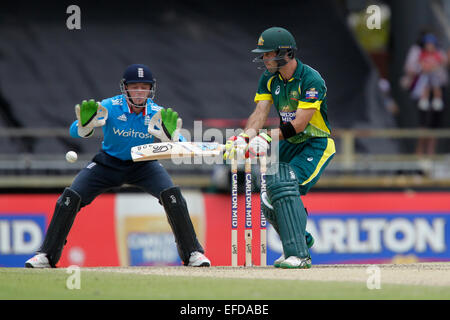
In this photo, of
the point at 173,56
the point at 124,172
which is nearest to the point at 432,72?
the point at 173,56

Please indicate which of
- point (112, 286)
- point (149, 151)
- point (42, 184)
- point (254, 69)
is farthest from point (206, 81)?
point (112, 286)

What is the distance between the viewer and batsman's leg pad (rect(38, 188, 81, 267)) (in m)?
8.21

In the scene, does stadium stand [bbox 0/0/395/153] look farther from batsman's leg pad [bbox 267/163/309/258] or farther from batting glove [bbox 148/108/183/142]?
batsman's leg pad [bbox 267/163/309/258]

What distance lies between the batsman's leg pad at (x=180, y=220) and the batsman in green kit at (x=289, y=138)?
2.62 feet

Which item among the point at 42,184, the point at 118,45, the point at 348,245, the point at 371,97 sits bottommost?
the point at 348,245

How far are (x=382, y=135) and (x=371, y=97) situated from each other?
3.67 ft

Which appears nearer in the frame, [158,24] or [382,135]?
[382,135]

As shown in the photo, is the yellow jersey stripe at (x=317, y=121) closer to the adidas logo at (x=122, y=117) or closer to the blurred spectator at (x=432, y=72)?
the adidas logo at (x=122, y=117)

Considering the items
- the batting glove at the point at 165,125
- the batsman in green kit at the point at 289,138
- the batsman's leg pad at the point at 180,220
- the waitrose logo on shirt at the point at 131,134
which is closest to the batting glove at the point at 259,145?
the batsman in green kit at the point at 289,138

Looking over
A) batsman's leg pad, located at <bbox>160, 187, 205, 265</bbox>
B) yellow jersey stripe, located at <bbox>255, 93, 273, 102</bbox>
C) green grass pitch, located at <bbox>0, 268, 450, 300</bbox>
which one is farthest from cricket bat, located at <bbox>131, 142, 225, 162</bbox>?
green grass pitch, located at <bbox>0, 268, 450, 300</bbox>

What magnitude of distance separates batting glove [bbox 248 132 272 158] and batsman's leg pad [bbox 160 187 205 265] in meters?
0.99

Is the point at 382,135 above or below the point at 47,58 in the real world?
below
